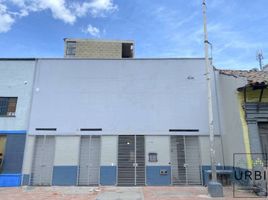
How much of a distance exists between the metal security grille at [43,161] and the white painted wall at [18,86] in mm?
1288

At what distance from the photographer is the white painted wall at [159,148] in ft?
46.8

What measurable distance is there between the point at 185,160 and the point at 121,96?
5.10 m

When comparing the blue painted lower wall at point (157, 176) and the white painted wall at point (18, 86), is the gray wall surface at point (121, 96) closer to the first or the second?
the white painted wall at point (18, 86)

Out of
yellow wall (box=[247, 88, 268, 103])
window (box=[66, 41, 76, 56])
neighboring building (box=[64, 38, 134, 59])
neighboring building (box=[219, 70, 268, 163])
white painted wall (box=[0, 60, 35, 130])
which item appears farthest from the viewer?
window (box=[66, 41, 76, 56])

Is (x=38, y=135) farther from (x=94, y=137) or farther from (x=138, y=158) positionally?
(x=138, y=158)

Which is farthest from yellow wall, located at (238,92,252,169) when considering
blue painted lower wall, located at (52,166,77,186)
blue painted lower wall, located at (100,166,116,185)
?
blue painted lower wall, located at (52,166,77,186)

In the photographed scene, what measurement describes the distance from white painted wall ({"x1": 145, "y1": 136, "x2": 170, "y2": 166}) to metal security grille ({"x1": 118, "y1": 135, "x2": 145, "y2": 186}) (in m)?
0.28

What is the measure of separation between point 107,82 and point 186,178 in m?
7.01

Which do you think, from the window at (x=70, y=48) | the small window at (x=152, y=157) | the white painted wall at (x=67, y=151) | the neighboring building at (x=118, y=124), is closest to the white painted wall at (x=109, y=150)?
the neighboring building at (x=118, y=124)

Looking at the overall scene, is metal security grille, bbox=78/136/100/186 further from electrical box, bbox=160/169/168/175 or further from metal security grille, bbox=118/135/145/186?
electrical box, bbox=160/169/168/175

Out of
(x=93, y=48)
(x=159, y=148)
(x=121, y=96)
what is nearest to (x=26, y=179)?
(x=121, y=96)

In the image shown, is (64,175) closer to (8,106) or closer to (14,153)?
(14,153)

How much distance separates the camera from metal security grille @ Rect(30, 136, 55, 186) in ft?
46.3

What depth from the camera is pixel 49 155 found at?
14.5 meters
